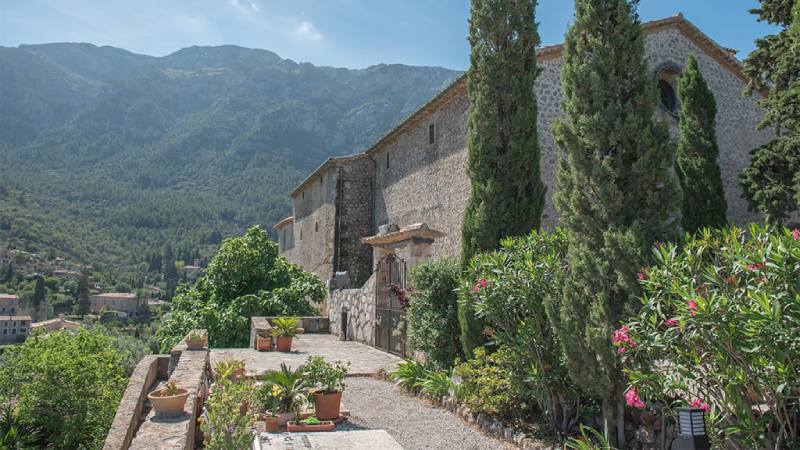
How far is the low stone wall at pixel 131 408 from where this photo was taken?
187 inches

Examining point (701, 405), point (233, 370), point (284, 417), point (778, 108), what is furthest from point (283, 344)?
point (778, 108)

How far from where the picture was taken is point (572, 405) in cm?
624

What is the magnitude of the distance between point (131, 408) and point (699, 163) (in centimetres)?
1435

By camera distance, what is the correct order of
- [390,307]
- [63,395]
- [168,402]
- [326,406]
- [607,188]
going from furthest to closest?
[390,307], [63,395], [326,406], [607,188], [168,402]

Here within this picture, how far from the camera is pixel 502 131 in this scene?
8766 mm

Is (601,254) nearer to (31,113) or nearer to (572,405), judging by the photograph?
(572,405)

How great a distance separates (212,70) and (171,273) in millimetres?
109768

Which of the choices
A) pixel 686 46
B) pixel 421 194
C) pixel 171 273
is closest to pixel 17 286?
pixel 171 273

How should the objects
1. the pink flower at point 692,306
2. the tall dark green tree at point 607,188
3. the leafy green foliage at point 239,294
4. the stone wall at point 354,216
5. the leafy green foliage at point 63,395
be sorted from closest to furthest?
the pink flower at point 692,306
the tall dark green tree at point 607,188
the leafy green foliage at point 63,395
the leafy green foliage at point 239,294
the stone wall at point 354,216

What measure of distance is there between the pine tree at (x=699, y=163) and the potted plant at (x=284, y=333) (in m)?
10.3

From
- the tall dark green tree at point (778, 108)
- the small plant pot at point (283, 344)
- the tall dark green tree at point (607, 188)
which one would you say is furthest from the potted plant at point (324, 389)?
the tall dark green tree at point (778, 108)

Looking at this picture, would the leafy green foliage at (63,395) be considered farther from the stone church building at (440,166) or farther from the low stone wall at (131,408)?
the stone church building at (440,166)

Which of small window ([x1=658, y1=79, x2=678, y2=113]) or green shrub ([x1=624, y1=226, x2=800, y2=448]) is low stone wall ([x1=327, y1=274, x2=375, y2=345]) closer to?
small window ([x1=658, y1=79, x2=678, y2=113])

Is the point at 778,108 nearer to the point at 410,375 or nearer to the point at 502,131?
the point at 502,131
